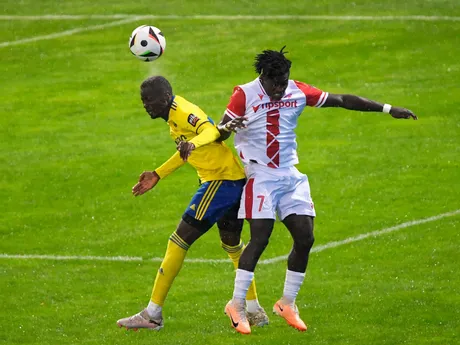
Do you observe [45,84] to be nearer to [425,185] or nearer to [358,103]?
[425,185]

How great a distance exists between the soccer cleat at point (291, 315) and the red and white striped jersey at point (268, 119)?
1518 mm

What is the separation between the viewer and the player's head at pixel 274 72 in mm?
13219

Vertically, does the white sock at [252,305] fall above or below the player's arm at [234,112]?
below

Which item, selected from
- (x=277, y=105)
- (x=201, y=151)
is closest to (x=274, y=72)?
(x=277, y=105)

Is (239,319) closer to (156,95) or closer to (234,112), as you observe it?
(234,112)

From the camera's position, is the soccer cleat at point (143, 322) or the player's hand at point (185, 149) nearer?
the player's hand at point (185, 149)

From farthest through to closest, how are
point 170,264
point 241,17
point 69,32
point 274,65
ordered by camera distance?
point 241,17 < point 69,32 < point 170,264 < point 274,65

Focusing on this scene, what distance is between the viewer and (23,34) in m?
30.4

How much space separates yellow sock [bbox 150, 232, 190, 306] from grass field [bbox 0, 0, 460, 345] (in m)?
0.52

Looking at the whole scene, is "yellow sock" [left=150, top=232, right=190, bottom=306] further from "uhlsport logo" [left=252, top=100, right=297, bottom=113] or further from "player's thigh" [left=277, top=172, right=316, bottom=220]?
"uhlsport logo" [left=252, top=100, right=297, bottom=113]

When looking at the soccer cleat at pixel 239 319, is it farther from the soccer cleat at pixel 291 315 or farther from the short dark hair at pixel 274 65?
the short dark hair at pixel 274 65

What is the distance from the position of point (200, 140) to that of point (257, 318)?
2.31 metres

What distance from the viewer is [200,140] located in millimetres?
13023

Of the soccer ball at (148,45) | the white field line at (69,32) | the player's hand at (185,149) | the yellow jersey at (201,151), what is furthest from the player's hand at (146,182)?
the white field line at (69,32)
